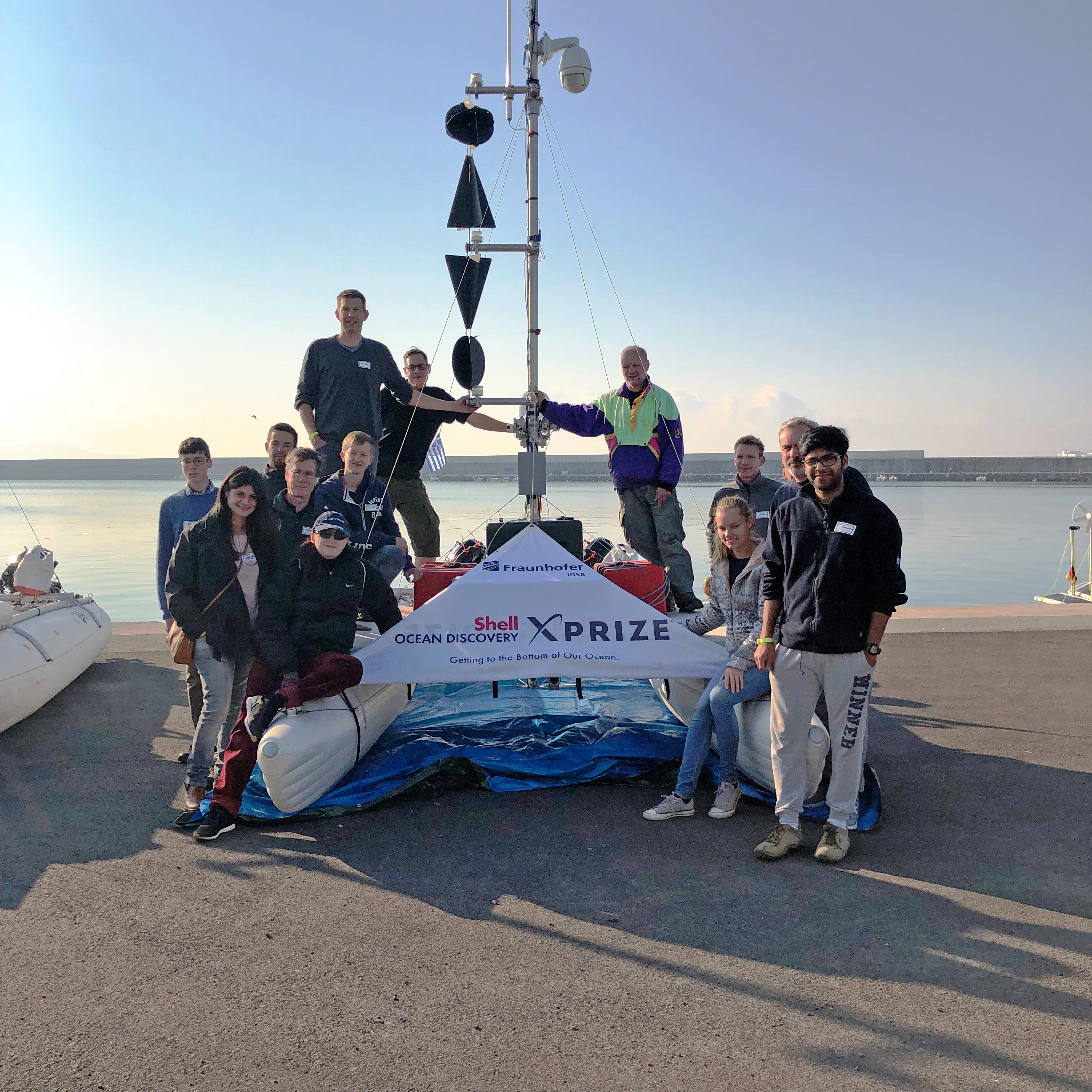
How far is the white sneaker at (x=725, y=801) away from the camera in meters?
3.80

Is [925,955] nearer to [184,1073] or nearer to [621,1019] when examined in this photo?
[621,1019]

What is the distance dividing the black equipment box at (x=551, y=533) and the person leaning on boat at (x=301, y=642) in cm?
146

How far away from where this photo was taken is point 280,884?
3.21m

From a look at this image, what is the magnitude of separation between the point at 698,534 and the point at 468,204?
17.2m

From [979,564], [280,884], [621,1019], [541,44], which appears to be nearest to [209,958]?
[280,884]

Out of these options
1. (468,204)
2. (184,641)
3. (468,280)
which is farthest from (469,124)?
(184,641)

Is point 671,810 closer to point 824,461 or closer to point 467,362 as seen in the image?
point 824,461

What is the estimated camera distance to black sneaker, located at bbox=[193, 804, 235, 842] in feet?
11.8

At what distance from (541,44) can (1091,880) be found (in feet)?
20.0

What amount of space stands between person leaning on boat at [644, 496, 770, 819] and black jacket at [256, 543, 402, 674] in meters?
1.74

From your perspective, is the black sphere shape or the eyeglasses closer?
the eyeglasses

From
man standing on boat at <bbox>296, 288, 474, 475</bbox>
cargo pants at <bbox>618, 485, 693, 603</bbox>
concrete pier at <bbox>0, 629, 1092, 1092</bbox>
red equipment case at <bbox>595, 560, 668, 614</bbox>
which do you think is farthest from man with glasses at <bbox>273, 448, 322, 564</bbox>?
cargo pants at <bbox>618, 485, 693, 603</bbox>

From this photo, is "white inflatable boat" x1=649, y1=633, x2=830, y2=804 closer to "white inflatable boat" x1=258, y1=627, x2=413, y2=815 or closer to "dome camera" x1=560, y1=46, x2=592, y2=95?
"white inflatable boat" x1=258, y1=627, x2=413, y2=815

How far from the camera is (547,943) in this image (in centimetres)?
277
